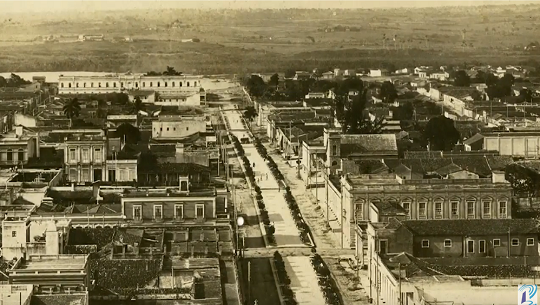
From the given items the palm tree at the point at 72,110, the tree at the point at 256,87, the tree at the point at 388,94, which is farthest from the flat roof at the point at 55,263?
the tree at the point at 256,87

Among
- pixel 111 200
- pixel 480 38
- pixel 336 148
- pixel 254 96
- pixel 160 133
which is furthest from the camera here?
pixel 480 38

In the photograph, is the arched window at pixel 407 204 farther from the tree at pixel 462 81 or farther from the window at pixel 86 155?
the tree at pixel 462 81

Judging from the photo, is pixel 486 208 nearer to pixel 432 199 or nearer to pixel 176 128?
pixel 432 199

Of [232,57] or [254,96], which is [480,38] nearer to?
[232,57]

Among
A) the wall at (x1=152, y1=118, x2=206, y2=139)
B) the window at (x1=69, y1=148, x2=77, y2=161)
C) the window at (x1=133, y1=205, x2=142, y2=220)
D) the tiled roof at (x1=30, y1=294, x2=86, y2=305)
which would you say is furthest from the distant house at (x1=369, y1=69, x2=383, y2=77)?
the tiled roof at (x1=30, y1=294, x2=86, y2=305)

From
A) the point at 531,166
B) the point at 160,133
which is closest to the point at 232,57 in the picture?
the point at 160,133

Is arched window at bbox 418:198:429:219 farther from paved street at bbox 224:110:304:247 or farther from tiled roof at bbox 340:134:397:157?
tiled roof at bbox 340:134:397:157

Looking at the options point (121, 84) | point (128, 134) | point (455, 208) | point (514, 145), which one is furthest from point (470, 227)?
point (121, 84)

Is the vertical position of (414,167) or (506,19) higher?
(506,19)
